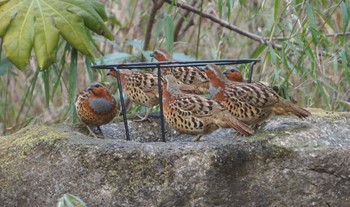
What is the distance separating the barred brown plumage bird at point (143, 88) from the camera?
4.68 m

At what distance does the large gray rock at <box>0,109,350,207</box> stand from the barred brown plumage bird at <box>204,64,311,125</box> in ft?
1.16

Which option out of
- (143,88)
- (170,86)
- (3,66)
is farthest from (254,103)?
(3,66)

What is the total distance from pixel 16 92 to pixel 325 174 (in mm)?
4595

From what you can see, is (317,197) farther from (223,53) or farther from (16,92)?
(16,92)

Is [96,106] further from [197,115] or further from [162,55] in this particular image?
[162,55]

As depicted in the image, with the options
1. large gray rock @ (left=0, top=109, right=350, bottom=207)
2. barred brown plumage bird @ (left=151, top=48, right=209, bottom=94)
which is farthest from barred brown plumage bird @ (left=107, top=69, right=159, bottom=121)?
large gray rock @ (left=0, top=109, right=350, bottom=207)

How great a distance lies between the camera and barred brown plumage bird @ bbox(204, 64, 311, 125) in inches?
161

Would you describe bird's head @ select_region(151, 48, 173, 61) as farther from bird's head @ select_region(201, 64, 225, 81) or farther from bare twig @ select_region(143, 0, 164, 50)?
bird's head @ select_region(201, 64, 225, 81)

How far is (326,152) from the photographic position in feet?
11.8

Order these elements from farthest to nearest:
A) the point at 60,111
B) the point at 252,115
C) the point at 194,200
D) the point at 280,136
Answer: the point at 60,111, the point at 252,115, the point at 280,136, the point at 194,200

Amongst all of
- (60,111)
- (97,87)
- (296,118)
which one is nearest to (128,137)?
(97,87)

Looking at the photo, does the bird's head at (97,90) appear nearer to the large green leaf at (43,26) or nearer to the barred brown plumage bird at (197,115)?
the large green leaf at (43,26)

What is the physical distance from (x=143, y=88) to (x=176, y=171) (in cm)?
135

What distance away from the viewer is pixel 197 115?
13.0 ft
